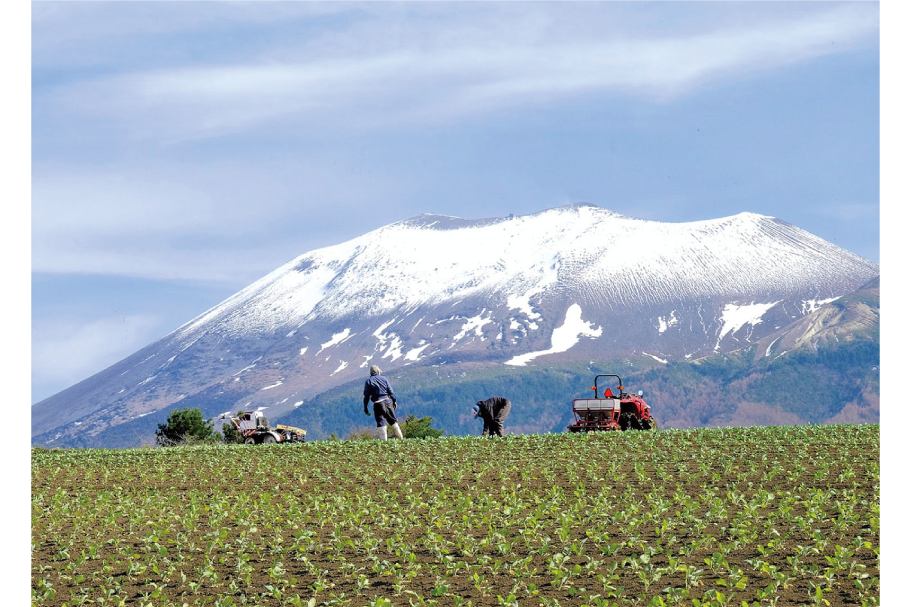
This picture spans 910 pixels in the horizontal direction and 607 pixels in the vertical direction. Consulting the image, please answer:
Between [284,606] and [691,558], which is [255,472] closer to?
[284,606]

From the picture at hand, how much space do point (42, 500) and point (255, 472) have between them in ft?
15.5

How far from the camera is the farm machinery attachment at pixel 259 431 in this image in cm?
4112

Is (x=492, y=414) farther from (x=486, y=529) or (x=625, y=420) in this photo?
(x=486, y=529)

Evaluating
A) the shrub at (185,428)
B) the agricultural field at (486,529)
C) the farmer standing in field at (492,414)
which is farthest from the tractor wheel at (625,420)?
the shrub at (185,428)

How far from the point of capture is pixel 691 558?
549 inches

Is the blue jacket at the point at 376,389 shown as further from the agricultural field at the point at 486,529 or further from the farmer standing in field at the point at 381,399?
the agricultural field at the point at 486,529

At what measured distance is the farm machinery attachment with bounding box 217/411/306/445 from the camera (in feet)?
135

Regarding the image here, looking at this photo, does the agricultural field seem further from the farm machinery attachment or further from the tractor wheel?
the farm machinery attachment

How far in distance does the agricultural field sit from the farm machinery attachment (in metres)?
15.5

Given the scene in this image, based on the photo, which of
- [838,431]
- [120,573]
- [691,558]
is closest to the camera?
[691,558]

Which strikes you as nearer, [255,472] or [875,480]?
[875,480]

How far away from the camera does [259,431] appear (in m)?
41.7

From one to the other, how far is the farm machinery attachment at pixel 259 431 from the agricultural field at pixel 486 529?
1552 centimetres

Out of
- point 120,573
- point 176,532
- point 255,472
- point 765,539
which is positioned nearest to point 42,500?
point 255,472
